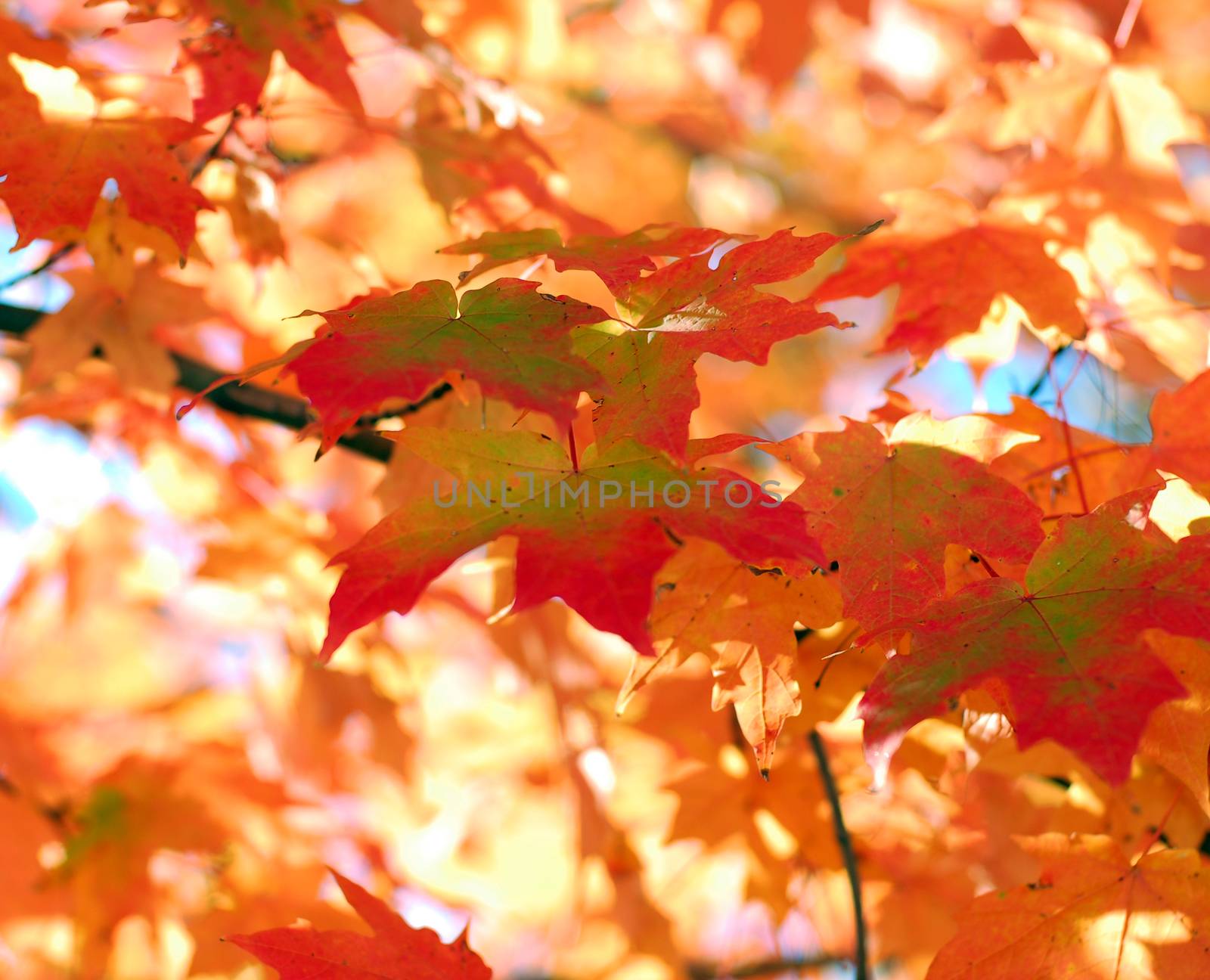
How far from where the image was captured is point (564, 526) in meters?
0.73

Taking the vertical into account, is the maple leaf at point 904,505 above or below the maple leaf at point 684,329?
below

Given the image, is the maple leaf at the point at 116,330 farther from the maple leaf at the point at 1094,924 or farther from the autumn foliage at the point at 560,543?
the maple leaf at the point at 1094,924

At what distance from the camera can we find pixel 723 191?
12.6 feet

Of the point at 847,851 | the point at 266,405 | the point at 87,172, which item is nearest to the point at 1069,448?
the point at 847,851

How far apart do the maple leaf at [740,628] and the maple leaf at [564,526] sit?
0.14m

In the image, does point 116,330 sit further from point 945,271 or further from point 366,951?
point 945,271

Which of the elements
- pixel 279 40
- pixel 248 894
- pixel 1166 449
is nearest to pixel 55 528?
→ pixel 248 894

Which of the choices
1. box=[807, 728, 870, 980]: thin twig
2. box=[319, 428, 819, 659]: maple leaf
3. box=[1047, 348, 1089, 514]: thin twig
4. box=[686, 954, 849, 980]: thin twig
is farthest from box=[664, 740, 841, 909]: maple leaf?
box=[319, 428, 819, 659]: maple leaf

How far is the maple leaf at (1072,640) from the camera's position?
26.1 inches

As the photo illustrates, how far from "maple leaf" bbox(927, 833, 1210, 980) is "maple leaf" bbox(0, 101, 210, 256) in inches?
41.3

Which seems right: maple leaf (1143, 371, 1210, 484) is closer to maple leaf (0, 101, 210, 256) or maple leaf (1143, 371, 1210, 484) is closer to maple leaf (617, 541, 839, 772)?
maple leaf (617, 541, 839, 772)

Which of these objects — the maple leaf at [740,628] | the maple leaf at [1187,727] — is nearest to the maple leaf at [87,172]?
the maple leaf at [740,628]

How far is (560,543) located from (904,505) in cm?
36

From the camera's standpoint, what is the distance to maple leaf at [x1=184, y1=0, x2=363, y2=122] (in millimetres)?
1158
